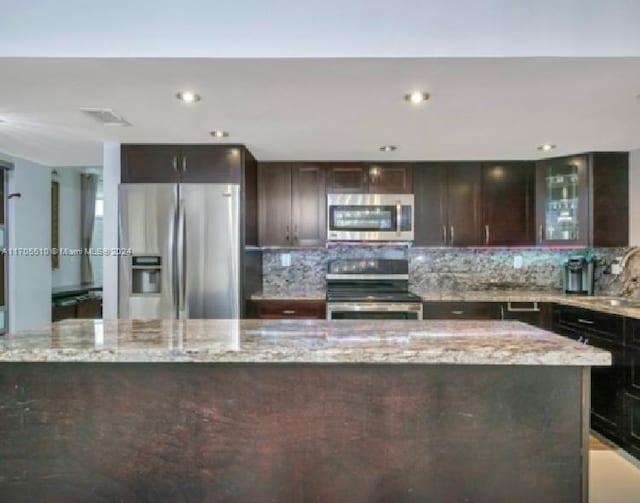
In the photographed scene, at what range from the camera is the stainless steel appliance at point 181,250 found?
3.38 meters

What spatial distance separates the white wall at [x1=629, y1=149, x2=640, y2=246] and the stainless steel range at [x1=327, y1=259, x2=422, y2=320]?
1864 mm

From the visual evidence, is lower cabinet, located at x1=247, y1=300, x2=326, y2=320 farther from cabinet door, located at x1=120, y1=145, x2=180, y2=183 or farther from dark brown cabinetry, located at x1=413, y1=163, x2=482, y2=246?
cabinet door, located at x1=120, y1=145, x2=180, y2=183

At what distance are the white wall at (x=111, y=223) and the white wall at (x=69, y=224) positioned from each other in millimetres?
2384

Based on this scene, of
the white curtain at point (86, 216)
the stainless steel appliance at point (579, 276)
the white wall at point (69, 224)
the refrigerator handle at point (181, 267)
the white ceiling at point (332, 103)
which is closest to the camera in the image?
the white ceiling at point (332, 103)

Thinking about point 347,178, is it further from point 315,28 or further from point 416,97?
point 315,28

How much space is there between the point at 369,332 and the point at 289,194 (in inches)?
103

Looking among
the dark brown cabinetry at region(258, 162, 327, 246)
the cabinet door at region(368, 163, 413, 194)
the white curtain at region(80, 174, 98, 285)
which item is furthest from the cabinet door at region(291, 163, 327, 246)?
the white curtain at region(80, 174, 98, 285)

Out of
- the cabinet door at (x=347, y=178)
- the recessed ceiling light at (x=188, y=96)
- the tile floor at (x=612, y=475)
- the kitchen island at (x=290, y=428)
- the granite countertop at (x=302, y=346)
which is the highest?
the recessed ceiling light at (x=188, y=96)

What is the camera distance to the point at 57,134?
316 cm

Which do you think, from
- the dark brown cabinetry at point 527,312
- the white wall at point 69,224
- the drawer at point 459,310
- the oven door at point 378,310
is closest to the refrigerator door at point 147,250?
the oven door at point 378,310

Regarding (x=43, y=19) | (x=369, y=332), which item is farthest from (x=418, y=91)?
(x=43, y=19)

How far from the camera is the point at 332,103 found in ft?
8.07

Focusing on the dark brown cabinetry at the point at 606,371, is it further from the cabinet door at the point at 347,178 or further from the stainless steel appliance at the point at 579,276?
the cabinet door at the point at 347,178

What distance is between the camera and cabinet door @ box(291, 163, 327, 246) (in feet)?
13.4
